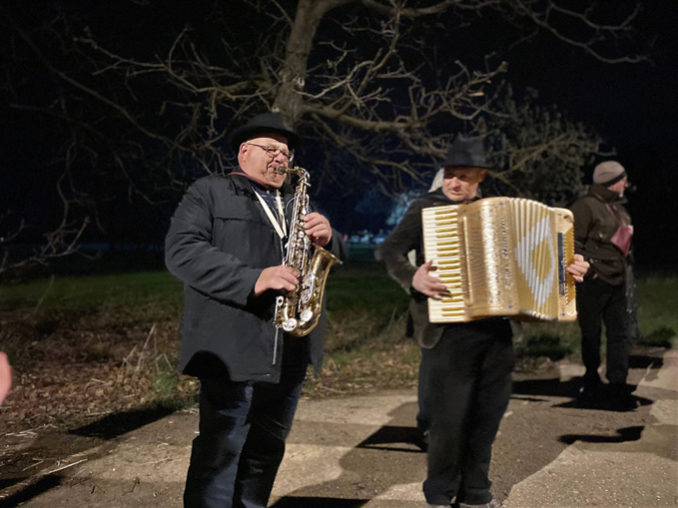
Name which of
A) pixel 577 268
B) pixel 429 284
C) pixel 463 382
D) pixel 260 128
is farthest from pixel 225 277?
pixel 577 268

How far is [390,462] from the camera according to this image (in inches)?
190

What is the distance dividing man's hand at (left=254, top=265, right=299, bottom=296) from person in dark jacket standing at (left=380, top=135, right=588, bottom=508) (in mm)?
918

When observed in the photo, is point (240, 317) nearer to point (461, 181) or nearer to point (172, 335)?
point (461, 181)

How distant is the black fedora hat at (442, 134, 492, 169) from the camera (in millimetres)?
3604

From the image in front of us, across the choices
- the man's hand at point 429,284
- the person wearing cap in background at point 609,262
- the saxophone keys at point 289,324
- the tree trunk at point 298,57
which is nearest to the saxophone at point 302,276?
the saxophone keys at point 289,324

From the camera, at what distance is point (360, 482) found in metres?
4.41

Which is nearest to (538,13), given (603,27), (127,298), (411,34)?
(603,27)

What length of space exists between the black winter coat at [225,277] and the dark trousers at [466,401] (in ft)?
3.39

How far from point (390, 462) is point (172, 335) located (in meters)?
7.53

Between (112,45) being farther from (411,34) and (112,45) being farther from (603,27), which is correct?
(603,27)

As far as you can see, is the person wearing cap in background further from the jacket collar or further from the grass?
the grass

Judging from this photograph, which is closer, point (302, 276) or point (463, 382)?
point (302, 276)

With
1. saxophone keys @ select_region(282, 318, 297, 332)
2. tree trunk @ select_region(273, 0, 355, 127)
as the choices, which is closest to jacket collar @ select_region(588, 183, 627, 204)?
tree trunk @ select_region(273, 0, 355, 127)

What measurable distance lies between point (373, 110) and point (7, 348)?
19.7ft
